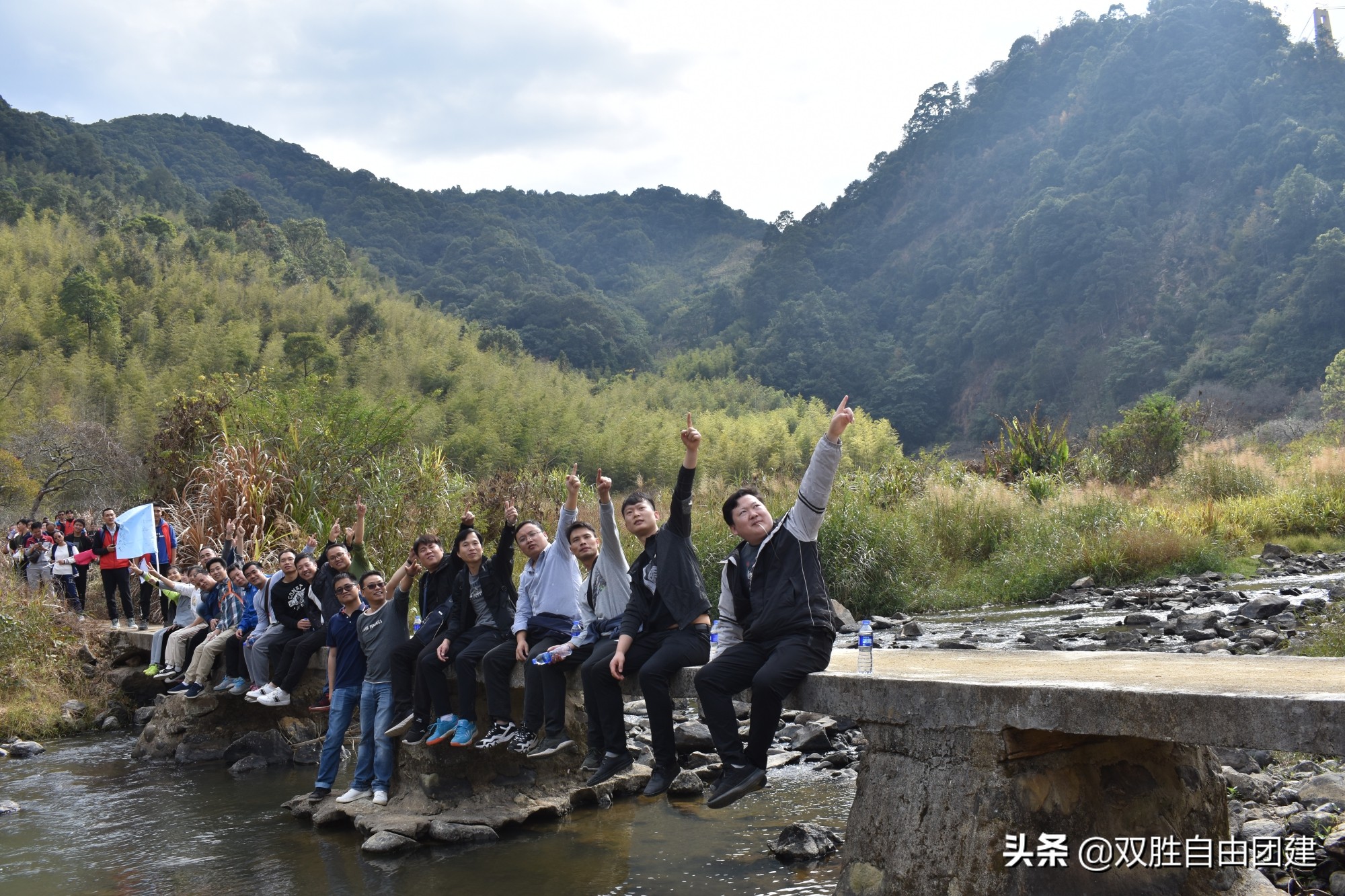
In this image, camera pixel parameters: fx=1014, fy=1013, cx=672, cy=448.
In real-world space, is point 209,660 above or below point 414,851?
above

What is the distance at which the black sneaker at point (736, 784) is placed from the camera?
4.26m

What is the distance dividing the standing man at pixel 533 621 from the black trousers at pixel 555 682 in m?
0.07

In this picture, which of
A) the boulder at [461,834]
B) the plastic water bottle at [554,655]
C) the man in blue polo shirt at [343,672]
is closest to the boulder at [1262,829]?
the plastic water bottle at [554,655]

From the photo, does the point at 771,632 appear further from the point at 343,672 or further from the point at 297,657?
the point at 297,657

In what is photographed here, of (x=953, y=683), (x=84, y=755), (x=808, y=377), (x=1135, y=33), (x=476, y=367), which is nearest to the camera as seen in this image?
(x=953, y=683)

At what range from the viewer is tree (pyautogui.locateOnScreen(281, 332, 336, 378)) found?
1204 inches

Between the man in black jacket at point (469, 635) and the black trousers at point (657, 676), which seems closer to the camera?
the black trousers at point (657, 676)

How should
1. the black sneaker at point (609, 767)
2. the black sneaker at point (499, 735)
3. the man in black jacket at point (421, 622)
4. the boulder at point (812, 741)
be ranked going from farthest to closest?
the boulder at point (812, 741) < the man in black jacket at point (421, 622) < the black sneaker at point (499, 735) < the black sneaker at point (609, 767)

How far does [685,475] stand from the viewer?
4.85 metres

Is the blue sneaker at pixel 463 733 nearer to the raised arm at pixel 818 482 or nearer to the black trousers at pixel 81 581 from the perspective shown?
the raised arm at pixel 818 482

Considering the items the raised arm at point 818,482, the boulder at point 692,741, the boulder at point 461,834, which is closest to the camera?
the raised arm at point 818,482

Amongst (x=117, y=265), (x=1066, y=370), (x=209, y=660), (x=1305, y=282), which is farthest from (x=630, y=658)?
(x=1066, y=370)

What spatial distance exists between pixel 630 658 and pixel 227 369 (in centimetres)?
2640

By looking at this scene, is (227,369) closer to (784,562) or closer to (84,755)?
(84,755)
